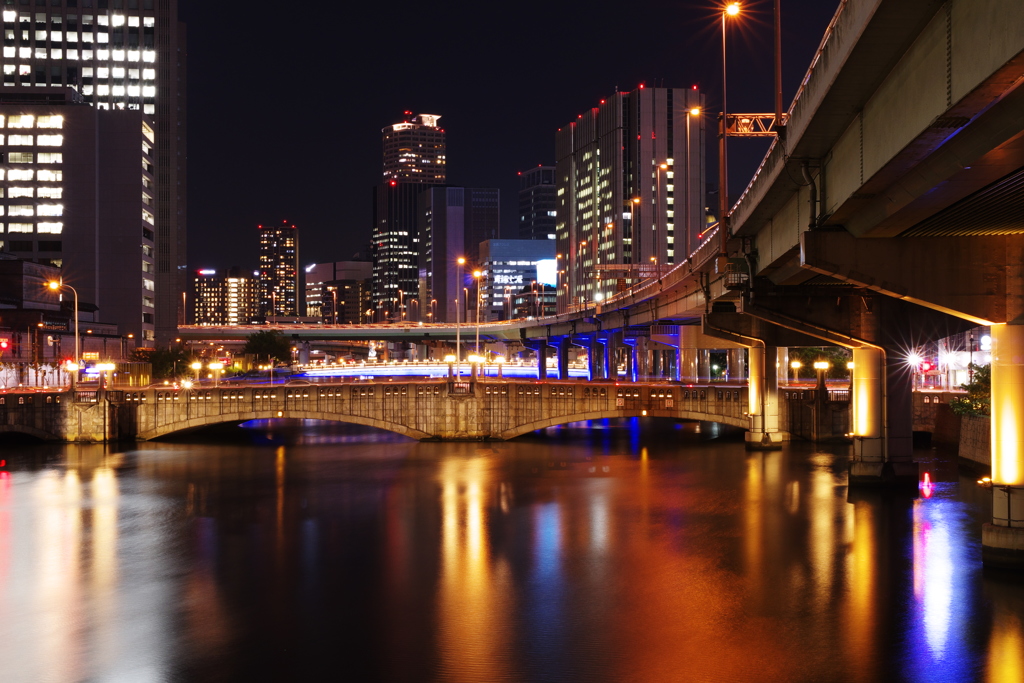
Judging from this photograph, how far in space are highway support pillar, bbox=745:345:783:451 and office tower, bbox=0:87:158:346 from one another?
358 ft

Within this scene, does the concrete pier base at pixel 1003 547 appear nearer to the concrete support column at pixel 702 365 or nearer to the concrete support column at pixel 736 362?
the concrete support column at pixel 736 362

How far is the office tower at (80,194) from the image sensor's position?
138 m

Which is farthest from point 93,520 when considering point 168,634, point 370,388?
point 370,388

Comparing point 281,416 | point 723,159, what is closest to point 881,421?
point 723,159

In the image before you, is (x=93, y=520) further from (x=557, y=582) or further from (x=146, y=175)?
(x=146, y=175)

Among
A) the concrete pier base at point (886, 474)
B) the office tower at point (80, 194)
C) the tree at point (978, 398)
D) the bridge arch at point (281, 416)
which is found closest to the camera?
the concrete pier base at point (886, 474)

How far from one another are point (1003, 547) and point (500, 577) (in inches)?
593

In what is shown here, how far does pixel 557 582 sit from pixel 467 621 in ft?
16.3

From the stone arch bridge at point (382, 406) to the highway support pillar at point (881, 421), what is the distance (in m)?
22.5

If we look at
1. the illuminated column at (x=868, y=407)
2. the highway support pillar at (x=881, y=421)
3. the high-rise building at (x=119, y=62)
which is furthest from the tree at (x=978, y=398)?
the high-rise building at (x=119, y=62)

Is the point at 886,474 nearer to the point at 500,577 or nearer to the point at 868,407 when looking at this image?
the point at 868,407

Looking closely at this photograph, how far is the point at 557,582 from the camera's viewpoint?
92.4 ft

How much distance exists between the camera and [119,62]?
17138cm

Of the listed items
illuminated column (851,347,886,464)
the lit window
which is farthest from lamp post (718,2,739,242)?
the lit window
